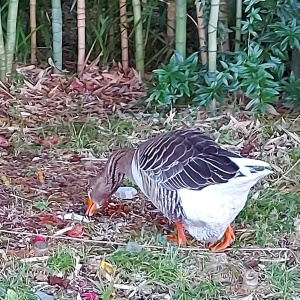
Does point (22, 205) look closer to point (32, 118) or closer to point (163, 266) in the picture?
point (163, 266)

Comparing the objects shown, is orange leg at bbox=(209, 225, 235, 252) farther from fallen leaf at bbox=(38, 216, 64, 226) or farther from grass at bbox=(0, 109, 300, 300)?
fallen leaf at bbox=(38, 216, 64, 226)

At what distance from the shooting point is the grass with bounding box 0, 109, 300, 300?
2814mm

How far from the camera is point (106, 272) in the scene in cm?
290

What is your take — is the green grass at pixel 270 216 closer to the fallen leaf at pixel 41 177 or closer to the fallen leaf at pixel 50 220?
the fallen leaf at pixel 50 220

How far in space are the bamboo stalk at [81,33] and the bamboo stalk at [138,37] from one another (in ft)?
1.08

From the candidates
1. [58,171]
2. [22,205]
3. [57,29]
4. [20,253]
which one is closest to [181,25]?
[57,29]

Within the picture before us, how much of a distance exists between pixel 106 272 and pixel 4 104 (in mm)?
2052

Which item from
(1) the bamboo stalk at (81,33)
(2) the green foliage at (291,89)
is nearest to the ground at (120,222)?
(2) the green foliage at (291,89)

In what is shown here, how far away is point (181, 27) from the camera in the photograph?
179 inches

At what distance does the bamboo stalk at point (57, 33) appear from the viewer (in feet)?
16.0

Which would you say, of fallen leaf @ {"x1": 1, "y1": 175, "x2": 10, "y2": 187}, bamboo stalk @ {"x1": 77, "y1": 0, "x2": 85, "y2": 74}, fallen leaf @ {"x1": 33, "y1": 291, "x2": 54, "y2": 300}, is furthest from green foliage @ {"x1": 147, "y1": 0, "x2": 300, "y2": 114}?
fallen leaf @ {"x1": 33, "y1": 291, "x2": 54, "y2": 300}

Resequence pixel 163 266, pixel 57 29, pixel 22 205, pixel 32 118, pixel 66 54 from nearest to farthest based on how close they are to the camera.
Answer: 1. pixel 163 266
2. pixel 22 205
3. pixel 32 118
4. pixel 57 29
5. pixel 66 54

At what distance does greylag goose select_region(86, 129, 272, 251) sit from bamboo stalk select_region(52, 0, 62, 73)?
189 centimetres

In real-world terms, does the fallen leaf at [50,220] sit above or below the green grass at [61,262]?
above
